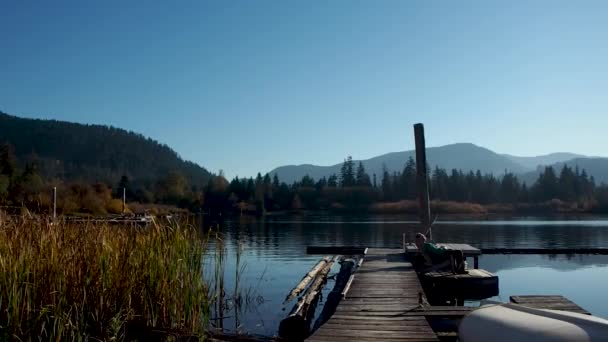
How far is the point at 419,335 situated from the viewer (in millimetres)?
6922

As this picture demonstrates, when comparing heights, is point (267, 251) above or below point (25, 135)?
below

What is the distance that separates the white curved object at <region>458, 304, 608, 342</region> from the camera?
17.1 ft

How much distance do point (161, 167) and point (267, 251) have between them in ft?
570

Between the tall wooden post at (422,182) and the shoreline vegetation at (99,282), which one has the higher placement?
the tall wooden post at (422,182)

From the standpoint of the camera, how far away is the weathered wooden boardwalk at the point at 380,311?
6.93 m

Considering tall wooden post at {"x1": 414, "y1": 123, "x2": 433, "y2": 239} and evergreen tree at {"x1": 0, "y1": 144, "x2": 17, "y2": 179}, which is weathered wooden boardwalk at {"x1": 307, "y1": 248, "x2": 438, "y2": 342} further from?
evergreen tree at {"x1": 0, "y1": 144, "x2": 17, "y2": 179}

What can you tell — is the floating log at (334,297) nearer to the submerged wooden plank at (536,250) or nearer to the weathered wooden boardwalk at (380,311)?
the weathered wooden boardwalk at (380,311)

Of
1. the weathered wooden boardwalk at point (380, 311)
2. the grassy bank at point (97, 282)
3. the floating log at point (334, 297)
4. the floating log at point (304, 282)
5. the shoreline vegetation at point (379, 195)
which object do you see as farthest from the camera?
the shoreline vegetation at point (379, 195)

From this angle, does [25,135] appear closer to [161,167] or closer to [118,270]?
[161,167]

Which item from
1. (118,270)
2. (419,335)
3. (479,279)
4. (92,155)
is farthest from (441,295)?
(92,155)

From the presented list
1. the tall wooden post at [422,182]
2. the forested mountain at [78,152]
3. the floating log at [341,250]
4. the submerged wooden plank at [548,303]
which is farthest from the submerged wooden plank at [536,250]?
the forested mountain at [78,152]

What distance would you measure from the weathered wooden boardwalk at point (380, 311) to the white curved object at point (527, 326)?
63 centimetres

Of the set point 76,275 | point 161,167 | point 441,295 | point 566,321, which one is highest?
point 161,167

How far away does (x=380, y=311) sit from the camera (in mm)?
8484
